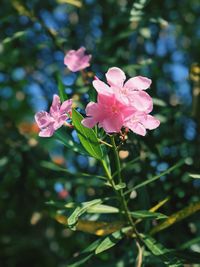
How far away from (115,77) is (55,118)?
0.57 ft

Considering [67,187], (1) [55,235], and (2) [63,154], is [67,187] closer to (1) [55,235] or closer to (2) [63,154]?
(2) [63,154]

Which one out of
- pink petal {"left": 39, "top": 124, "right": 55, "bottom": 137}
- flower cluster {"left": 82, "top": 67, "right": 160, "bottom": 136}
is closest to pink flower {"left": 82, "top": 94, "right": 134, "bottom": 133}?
flower cluster {"left": 82, "top": 67, "right": 160, "bottom": 136}

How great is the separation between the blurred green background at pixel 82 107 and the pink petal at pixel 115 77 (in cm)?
40

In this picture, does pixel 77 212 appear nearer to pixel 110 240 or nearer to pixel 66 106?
pixel 110 240

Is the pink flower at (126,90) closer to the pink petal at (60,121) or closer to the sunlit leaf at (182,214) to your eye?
the pink petal at (60,121)

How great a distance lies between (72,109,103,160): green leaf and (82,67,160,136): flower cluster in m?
0.03

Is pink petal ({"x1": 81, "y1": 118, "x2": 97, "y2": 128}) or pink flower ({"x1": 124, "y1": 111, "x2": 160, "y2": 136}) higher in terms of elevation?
pink petal ({"x1": 81, "y1": 118, "x2": 97, "y2": 128})

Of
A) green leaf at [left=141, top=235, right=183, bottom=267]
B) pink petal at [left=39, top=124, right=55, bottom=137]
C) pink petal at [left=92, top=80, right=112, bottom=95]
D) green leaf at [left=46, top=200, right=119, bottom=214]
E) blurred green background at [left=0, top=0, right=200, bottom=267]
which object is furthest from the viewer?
blurred green background at [left=0, top=0, right=200, bottom=267]

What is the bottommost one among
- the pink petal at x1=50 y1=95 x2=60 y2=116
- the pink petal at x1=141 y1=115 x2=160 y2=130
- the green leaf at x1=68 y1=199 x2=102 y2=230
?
the green leaf at x1=68 y1=199 x2=102 y2=230

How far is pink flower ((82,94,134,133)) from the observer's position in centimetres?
118

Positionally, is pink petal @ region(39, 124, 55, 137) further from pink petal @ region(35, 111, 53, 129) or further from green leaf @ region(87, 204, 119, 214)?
green leaf @ region(87, 204, 119, 214)

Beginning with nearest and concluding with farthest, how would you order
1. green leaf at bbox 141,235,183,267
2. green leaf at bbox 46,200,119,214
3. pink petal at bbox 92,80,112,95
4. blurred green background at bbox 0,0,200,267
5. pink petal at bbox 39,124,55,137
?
pink petal at bbox 92,80,112,95
pink petal at bbox 39,124,55,137
green leaf at bbox 141,235,183,267
green leaf at bbox 46,200,119,214
blurred green background at bbox 0,0,200,267

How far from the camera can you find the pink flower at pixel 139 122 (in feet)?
3.99

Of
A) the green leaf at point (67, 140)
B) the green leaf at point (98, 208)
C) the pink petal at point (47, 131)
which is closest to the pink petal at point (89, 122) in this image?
the pink petal at point (47, 131)
